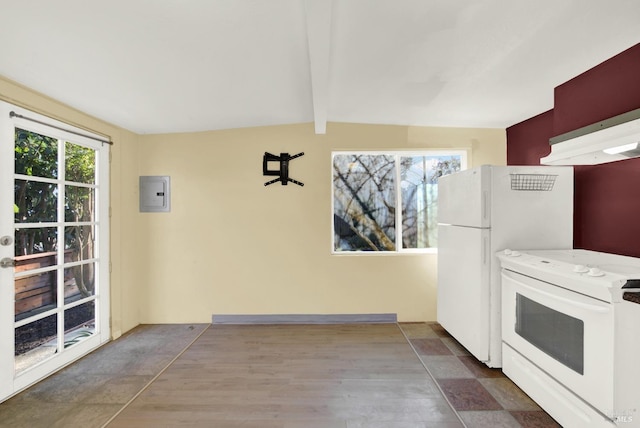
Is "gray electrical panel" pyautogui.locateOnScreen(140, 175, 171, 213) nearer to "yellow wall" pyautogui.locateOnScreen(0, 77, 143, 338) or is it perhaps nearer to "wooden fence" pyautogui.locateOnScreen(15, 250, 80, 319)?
"yellow wall" pyautogui.locateOnScreen(0, 77, 143, 338)

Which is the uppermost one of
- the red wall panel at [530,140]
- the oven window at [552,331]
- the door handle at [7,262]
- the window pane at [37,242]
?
the red wall panel at [530,140]

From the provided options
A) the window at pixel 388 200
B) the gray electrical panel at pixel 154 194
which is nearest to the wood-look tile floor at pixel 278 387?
the window at pixel 388 200

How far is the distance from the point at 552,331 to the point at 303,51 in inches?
91.6

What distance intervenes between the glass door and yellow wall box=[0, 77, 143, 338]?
11 cm

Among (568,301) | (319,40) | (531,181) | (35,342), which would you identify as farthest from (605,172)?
(35,342)

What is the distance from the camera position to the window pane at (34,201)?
6.64 ft

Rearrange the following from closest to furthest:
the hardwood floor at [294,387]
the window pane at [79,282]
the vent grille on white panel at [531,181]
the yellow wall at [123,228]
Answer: the hardwood floor at [294,387] → the vent grille on white panel at [531,181] → the window pane at [79,282] → the yellow wall at [123,228]

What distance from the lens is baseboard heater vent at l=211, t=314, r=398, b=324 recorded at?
320cm

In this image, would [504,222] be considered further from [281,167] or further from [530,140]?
[281,167]

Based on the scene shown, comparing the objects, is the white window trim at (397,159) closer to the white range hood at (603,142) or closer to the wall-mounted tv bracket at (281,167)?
the wall-mounted tv bracket at (281,167)

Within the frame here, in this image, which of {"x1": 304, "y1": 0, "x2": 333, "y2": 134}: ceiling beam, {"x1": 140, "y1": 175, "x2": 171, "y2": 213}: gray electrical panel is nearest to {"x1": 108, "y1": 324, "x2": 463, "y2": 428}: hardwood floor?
{"x1": 140, "y1": 175, "x2": 171, "y2": 213}: gray electrical panel

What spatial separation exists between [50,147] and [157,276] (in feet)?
5.30

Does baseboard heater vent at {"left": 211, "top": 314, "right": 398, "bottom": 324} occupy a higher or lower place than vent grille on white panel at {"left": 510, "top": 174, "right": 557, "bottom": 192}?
lower

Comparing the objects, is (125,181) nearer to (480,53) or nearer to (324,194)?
(324,194)
